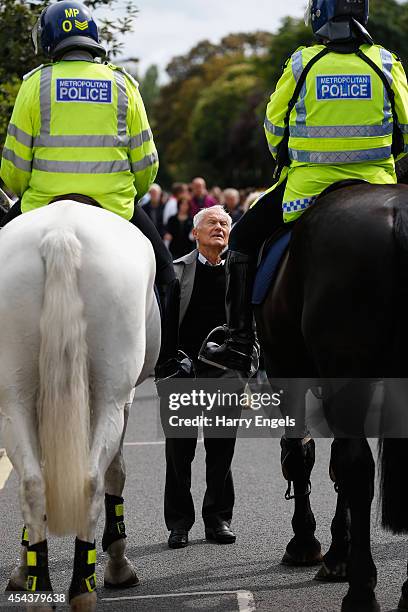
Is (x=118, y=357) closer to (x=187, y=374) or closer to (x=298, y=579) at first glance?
(x=298, y=579)

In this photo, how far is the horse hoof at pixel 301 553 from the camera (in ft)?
23.5

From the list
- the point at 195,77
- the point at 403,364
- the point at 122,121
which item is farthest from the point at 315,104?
the point at 195,77

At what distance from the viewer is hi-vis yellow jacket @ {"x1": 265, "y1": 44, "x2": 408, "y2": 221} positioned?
21.0 ft

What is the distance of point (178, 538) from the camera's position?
7828mm

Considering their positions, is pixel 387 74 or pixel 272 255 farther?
pixel 272 255

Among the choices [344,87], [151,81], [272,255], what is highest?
[151,81]

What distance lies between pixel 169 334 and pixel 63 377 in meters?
2.01

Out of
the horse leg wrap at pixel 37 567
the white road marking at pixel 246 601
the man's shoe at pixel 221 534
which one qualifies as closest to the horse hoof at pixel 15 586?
the horse leg wrap at pixel 37 567

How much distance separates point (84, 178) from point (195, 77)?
380ft

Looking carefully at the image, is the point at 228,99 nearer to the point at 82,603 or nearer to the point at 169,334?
the point at 169,334

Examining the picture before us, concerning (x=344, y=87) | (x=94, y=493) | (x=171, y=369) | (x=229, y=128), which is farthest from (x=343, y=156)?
(x=229, y=128)

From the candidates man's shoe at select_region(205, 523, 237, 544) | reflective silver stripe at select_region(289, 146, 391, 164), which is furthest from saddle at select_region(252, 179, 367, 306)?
man's shoe at select_region(205, 523, 237, 544)

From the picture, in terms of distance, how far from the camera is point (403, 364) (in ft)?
18.9

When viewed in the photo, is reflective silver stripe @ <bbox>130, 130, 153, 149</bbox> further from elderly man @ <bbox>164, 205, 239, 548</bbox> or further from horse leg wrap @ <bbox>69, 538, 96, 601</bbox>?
elderly man @ <bbox>164, 205, 239, 548</bbox>
